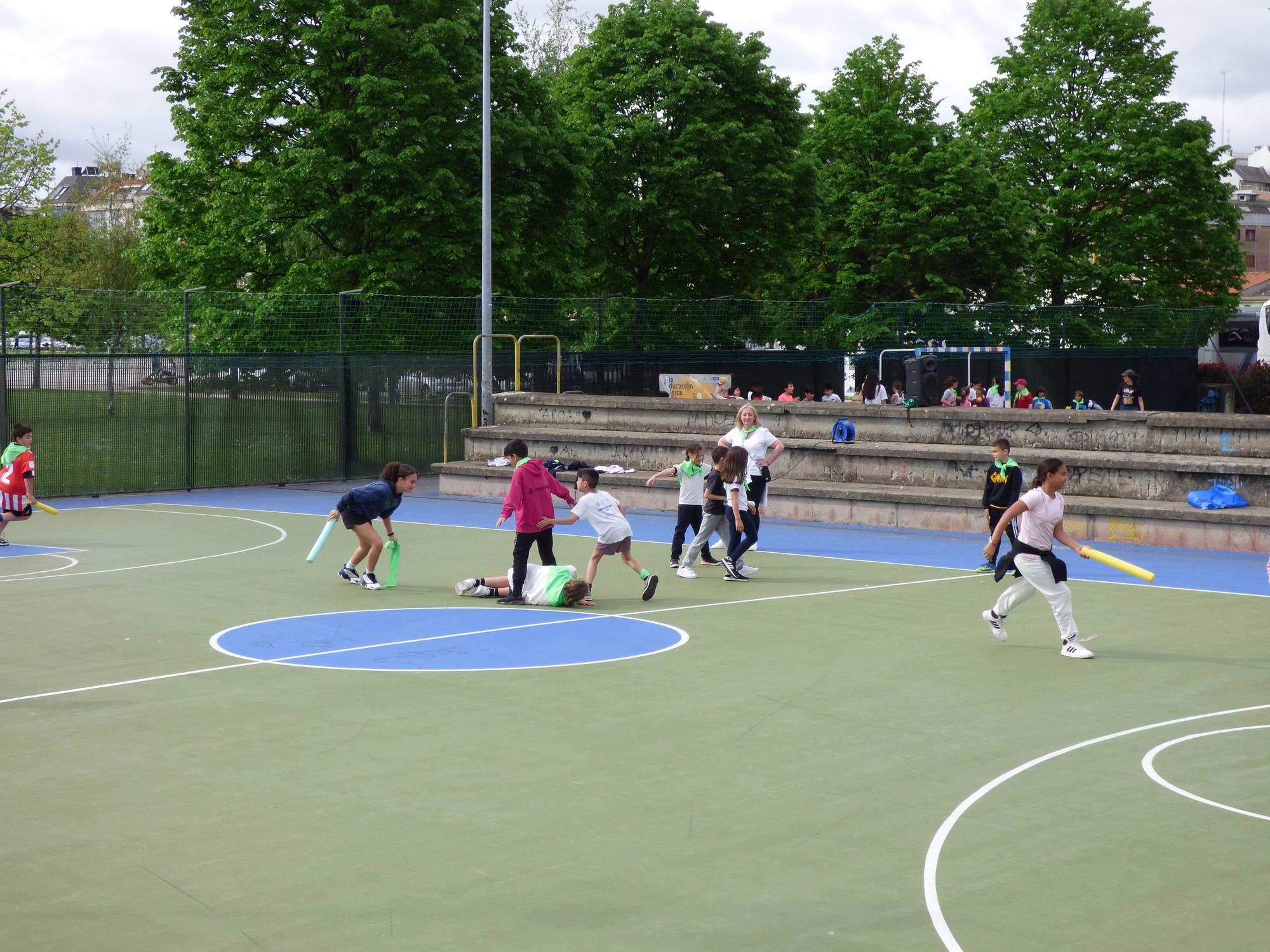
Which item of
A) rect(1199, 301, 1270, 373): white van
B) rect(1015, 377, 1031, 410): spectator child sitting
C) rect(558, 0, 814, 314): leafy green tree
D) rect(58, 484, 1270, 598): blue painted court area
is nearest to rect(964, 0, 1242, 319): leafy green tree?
rect(1199, 301, 1270, 373): white van

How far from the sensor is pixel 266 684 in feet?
35.0

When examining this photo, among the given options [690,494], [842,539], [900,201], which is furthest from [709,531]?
[900,201]

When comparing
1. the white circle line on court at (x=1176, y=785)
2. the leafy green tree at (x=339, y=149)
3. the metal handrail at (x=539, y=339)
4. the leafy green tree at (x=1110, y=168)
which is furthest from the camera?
the leafy green tree at (x=1110, y=168)

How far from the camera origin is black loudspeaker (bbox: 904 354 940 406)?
25266mm

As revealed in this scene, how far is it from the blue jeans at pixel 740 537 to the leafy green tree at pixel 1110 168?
36260 millimetres

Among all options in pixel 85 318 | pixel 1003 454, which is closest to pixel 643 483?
pixel 1003 454

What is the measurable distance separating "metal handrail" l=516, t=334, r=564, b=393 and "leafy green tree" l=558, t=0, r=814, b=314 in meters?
9.34

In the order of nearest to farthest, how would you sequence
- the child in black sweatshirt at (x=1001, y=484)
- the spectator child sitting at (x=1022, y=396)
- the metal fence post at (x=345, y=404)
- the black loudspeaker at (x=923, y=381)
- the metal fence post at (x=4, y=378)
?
1. the child in black sweatshirt at (x=1001, y=484)
2. the metal fence post at (x=4, y=378)
3. the black loudspeaker at (x=923, y=381)
4. the metal fence post at (x=345, y=404)
5. the spectator child sitting at (x=1022, y=396)

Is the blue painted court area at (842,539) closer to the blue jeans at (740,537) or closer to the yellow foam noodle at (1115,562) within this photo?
the blue jeans at (740,537)

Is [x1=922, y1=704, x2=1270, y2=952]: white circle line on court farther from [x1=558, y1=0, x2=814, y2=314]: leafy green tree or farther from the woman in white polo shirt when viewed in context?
[x1=558, y1=0, x2=814, y2=314]: leafy green tree

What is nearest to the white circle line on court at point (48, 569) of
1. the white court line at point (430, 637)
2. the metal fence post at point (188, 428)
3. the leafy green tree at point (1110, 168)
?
the white court line at point (430, 637)

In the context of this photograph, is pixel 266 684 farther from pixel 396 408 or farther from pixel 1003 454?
pixel 396 408

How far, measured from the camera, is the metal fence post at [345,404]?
28.5m

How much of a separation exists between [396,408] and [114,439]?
571 cm
